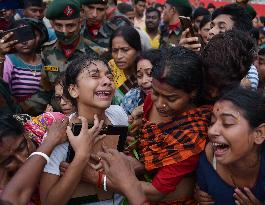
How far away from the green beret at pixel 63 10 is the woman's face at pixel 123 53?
550 millimetres

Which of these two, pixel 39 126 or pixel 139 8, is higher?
pixel 39 126

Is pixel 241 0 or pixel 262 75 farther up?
pixel 241 0

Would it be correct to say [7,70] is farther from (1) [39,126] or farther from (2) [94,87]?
(2) [94,87]

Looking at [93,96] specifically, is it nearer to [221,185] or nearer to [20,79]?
[221,185]

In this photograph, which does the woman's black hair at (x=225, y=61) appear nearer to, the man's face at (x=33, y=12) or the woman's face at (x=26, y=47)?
the woman's face at (x=26, y=47)

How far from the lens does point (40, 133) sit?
2.54 metres

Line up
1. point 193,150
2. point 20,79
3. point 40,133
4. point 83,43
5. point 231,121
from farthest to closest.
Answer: point 83,43 < point 20,79 < point 40,133 < point 193,150 < point 231,121

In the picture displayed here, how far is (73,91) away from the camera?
260cm

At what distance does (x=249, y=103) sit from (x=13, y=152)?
3.97 feet

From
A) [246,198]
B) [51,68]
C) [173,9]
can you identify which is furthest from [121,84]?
[173,9]

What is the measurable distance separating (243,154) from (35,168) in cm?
103

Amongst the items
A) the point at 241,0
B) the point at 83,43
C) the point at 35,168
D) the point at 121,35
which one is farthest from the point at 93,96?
the point at 241,0

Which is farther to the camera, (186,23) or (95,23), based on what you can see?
(95,23)

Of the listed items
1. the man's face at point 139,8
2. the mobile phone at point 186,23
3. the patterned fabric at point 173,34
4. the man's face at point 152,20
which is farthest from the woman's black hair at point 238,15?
Answer: the man's face at point 139,8
